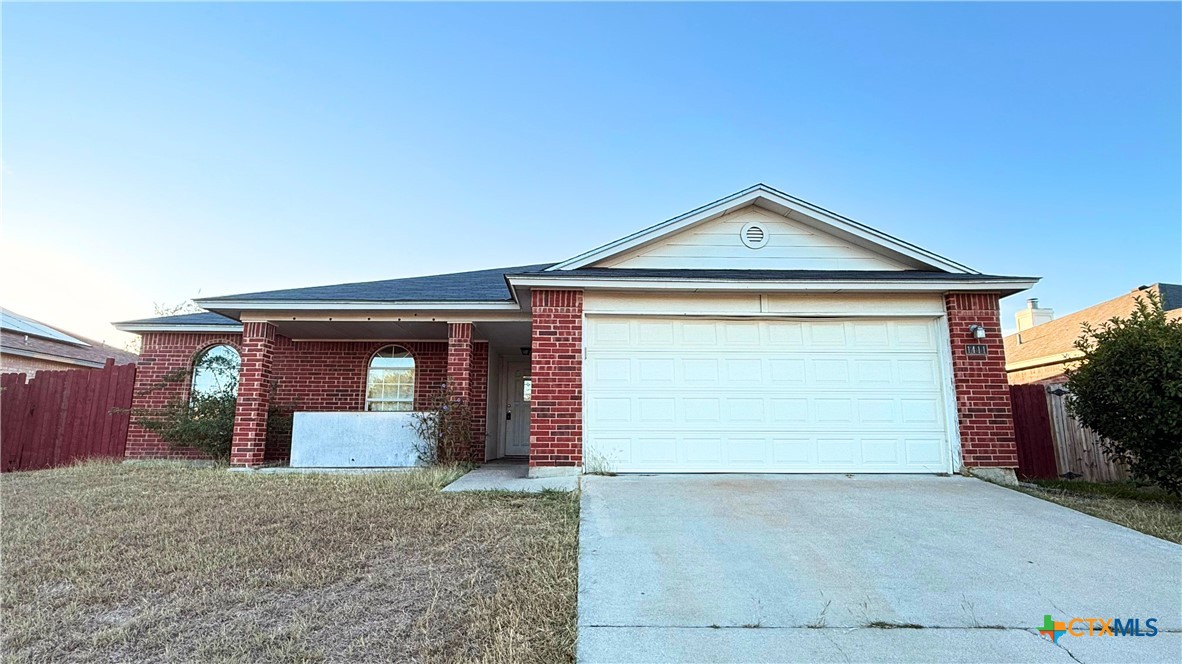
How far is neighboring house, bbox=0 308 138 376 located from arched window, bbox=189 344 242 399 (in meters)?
5.23

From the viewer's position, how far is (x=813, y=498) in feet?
18.4

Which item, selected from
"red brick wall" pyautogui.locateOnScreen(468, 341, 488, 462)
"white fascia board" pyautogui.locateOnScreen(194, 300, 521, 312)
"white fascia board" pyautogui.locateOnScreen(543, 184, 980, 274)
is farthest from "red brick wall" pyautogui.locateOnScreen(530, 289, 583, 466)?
"red brick wall" pyautogui.locateOnScreen(468, 341, 488, 462)

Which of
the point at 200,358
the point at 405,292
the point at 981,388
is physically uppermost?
the point at 405,292

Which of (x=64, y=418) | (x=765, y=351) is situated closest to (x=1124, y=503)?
(x=765, y=351)

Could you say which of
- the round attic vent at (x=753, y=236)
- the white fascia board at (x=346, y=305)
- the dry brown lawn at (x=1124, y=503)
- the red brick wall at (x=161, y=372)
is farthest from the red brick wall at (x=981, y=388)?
the red brick wall at (x=161, y=372)

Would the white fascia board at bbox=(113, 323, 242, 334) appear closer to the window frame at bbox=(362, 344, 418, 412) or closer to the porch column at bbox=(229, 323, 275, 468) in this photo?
the porch column at bbox=(229, 323, 275, 468)

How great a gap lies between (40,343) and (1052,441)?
82.8ft

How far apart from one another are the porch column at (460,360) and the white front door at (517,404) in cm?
322

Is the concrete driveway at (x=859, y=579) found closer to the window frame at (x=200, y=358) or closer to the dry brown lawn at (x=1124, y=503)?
the dry brown lawn at (x=1124, y=503)

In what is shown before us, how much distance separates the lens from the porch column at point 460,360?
8.67m

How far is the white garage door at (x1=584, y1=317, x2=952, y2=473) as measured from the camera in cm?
703

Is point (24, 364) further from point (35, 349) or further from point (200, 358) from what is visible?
point (200, 358)

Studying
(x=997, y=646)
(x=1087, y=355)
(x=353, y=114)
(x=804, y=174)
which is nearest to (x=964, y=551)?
(x=997, y=646)

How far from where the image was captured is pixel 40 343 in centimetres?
1617
